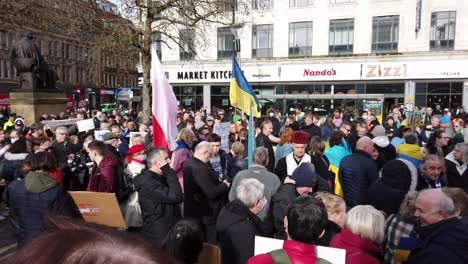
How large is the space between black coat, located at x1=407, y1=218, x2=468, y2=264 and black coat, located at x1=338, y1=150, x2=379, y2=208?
2303mm

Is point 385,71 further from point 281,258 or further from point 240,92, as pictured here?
point 281,258

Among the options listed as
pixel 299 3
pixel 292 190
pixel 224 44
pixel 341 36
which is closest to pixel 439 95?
pixel 341 36

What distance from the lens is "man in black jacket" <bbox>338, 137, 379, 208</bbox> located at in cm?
515

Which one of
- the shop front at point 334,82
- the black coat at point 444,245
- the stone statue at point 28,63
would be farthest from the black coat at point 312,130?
the shop front at point 334,82

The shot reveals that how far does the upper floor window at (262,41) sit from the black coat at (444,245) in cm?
3007

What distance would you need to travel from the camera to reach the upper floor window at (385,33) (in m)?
28.2

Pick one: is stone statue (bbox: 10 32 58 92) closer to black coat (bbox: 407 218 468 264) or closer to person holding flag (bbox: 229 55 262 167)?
person holding flag (bbox: 229 55 262 167)

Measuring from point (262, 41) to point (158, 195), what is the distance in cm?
2967

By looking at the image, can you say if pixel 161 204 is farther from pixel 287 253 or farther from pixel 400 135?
pixel 400 135

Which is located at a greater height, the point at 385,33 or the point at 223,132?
the point at 385,33

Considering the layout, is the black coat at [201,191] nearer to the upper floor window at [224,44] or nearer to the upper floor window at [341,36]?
the upper floor window at [341,36]

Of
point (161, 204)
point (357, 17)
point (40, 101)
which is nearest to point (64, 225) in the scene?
point (161, 204)

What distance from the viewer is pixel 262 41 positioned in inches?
1261

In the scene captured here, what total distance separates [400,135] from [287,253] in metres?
7.48
